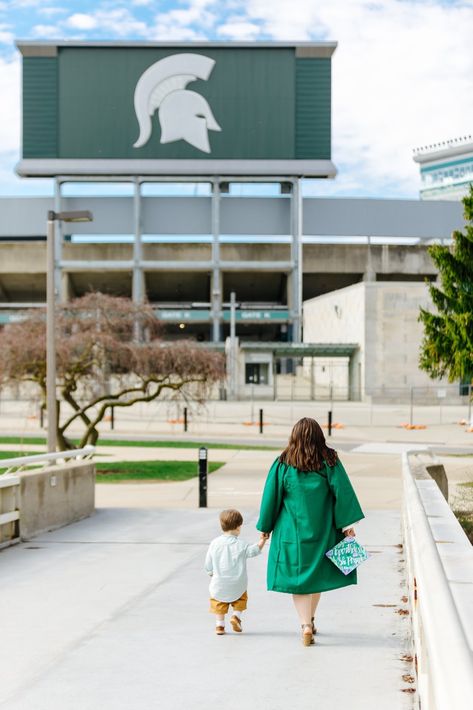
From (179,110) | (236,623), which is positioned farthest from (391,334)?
(236,623)

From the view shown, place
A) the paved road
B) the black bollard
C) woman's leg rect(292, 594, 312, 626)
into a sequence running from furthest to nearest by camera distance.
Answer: the black bollard < woman's leg rect(292, 594, 312, 626) < the paved road

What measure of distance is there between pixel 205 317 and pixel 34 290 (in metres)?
21.7

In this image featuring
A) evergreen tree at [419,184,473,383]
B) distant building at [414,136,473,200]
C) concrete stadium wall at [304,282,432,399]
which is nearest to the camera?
evergreen tree at [419,184,473,383]

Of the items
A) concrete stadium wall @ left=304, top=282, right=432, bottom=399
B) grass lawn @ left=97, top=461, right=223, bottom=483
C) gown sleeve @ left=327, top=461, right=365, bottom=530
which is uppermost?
concrete stadium wall @ left=304, top=282, right=432, bottom=399

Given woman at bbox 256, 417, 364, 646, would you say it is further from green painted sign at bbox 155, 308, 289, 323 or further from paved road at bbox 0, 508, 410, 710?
green painted sign at bbox 155, 308, 289, 323

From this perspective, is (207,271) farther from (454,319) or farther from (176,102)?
(454,319)

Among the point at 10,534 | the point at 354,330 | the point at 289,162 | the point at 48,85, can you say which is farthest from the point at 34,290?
the point at 10,534

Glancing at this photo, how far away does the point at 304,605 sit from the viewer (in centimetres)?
679

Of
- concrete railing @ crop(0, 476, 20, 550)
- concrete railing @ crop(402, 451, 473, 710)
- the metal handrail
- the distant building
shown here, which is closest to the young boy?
concrete railing @ crop(402, 451, 473, 710)

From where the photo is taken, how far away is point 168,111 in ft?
268

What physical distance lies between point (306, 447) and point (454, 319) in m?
20.2

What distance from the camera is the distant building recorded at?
178125 mm

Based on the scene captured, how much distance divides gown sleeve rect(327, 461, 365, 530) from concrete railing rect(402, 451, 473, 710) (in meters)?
0.44

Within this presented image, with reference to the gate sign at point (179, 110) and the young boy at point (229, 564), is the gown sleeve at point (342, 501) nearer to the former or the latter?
the young boy at point (229, 564)
